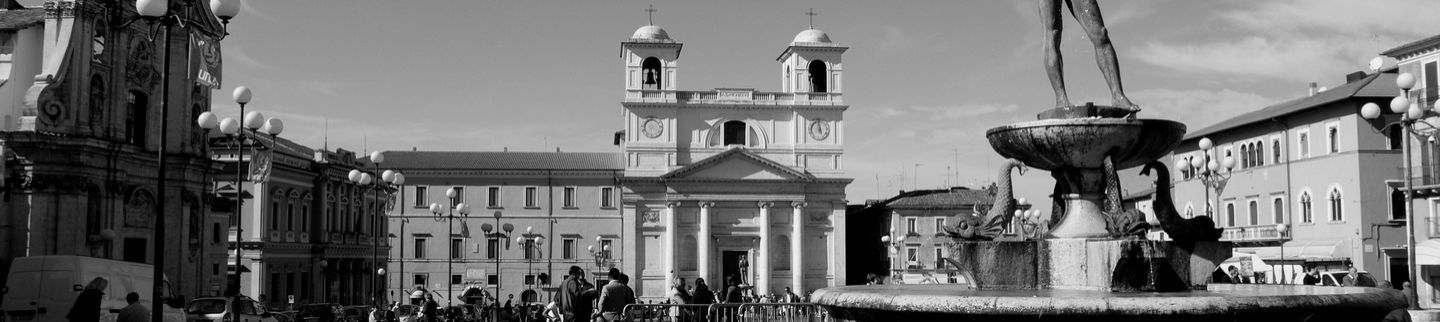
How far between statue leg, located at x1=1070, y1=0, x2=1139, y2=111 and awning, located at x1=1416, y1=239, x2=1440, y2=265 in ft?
95.7

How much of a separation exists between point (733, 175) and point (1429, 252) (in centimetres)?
4171

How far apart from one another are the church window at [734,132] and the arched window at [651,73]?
4574 mm

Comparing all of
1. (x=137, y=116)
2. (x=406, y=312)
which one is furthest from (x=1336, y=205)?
(x=137, y=116)

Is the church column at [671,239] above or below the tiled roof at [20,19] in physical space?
below

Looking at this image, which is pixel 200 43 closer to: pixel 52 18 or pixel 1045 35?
pixel 52 18

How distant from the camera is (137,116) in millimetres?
35438

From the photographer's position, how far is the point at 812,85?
75.3m

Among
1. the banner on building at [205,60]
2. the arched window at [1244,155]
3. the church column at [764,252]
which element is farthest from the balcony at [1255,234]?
the banner on building at [205,60]

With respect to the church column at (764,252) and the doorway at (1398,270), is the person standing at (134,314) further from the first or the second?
the church column at (764,252)

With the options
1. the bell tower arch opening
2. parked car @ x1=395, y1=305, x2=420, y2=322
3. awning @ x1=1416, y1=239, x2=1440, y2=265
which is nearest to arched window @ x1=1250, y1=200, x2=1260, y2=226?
awning @ x1=1416, y1=239, x2=1440, y2=265

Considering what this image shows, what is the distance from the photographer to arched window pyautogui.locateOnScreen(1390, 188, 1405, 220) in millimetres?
40844

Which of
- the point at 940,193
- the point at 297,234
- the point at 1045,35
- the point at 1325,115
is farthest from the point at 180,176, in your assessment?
the point at 940,193

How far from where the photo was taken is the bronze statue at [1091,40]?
11.2 metres

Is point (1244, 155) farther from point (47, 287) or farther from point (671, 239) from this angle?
point (47, 287)
